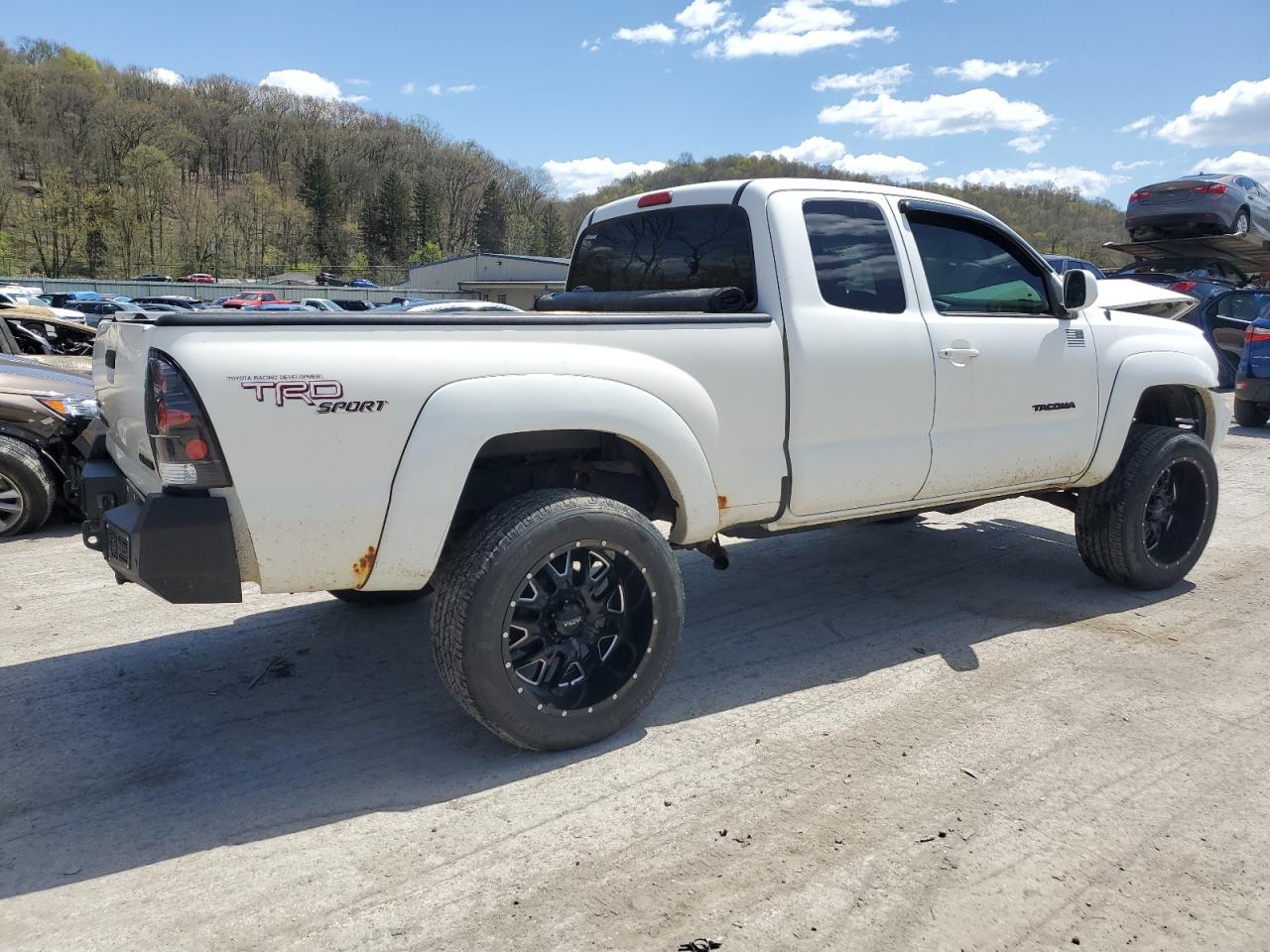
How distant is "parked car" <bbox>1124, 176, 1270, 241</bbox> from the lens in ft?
53.7

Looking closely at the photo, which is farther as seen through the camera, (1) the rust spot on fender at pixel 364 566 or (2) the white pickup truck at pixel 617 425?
(1) the rust spot on fender at pixel 364 566

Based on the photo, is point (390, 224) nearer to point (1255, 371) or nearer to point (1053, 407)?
point (1255, 371)

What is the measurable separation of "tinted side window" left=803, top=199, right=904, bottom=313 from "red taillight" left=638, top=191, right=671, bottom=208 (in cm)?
75

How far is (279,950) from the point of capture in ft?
7.73

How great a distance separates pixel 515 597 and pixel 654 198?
2283 millimetres

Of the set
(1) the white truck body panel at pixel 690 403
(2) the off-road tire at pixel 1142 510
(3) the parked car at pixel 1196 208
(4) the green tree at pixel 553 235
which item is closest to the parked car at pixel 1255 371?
(3) the parked car at pixel 1196 208

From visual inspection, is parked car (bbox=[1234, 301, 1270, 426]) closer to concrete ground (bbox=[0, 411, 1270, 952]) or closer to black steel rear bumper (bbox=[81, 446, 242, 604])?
concrete ground (bbox=[0, 411, 1270, 952])

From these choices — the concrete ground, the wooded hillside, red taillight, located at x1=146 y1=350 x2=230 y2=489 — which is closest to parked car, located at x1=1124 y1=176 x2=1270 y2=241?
the concrete ground

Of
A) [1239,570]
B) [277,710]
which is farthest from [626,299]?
[1239,570]

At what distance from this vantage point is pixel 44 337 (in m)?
9.17

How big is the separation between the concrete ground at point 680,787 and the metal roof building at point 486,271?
71.1 meters

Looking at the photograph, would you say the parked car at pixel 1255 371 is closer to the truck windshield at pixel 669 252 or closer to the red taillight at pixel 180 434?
the truck windshield at pixel 669 252

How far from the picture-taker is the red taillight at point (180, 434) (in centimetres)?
274

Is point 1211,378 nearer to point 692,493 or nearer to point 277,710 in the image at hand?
point 692,493
